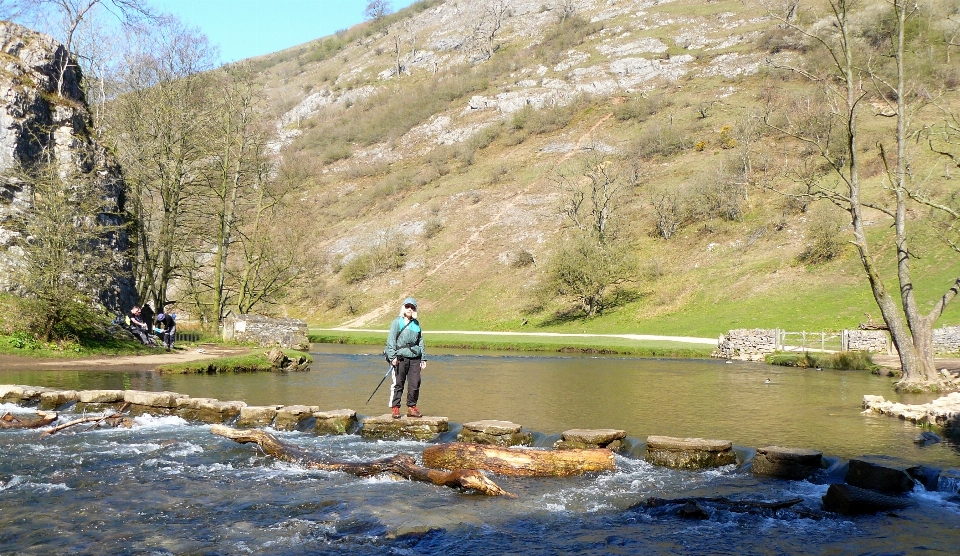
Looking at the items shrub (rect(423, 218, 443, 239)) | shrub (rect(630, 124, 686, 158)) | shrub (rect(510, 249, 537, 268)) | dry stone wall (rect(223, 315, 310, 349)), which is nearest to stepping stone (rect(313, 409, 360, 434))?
dry stone wall (rect(223, 315, 310, 349))

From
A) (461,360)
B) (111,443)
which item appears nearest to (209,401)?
(111,443)

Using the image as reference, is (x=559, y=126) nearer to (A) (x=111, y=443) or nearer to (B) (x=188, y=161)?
(B) (x=188, y=161)

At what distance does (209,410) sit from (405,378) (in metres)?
4.23

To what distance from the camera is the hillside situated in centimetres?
4916

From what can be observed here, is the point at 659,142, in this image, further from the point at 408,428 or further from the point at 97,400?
the point at 97,400

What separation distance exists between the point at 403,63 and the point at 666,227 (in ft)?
386

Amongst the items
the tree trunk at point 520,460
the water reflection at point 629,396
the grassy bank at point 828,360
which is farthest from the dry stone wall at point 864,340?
the tree trunk at point 520,460

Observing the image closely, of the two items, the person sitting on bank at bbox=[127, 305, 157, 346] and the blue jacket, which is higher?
the blue jacket

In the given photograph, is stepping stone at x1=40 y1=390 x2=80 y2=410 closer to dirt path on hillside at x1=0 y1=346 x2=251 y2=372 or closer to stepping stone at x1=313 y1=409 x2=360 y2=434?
dirt path on hillside at x1=0 y1=346 x2=251 y2=372

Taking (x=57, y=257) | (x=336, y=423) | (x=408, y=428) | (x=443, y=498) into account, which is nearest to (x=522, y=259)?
(x=57, y=257)

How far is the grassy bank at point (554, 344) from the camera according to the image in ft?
115

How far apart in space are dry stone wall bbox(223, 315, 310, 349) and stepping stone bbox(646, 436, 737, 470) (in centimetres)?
2528

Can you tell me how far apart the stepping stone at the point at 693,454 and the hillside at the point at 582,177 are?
1456 cm

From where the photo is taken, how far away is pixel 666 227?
63906 mm
